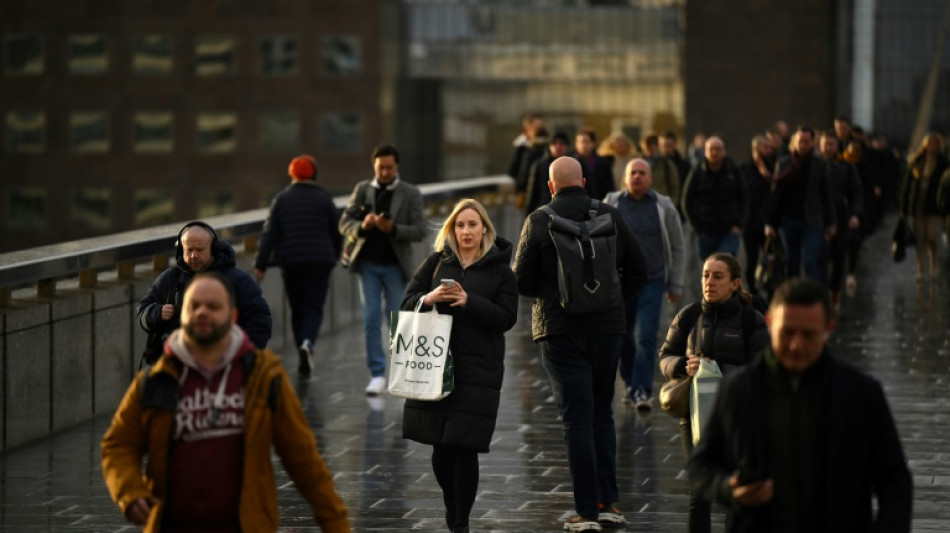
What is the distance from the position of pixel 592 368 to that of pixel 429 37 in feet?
245

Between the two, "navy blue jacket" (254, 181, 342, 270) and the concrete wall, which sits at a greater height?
"navy blue jacket" (254, 181, 342, 270)

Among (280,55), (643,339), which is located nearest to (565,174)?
(643,339)

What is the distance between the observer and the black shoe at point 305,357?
1555 centimetres

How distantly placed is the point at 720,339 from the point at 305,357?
7.57m

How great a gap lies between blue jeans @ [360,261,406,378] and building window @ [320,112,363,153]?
66.9 m

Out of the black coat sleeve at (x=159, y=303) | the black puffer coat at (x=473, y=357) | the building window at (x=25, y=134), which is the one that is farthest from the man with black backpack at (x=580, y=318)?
the building window at (x=25, y=134)

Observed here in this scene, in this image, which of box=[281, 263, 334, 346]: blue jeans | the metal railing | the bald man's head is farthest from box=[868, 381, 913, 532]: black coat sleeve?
box=[281, 263, 334, 346]: blue jeans

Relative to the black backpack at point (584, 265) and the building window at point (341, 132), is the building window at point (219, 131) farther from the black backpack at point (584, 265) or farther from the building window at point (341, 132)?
the black backpack at point (584, 265)

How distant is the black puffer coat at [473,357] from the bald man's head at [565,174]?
55cm

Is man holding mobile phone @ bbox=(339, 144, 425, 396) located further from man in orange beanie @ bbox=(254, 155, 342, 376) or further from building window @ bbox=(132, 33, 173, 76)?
building window @ bbox=(132, 33, 173, 76)

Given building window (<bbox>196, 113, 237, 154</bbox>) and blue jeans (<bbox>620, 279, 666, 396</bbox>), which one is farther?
building window (<bbox>196, 113, 237, 154</bbox>)

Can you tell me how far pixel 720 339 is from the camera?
8336 millimetres

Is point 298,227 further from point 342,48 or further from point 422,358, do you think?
point 342,48

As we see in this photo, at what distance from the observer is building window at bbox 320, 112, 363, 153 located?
81.5 metres
